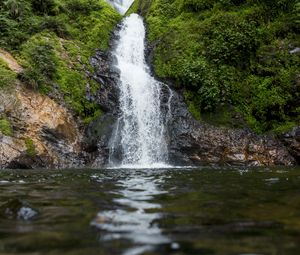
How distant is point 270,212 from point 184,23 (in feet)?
69.3

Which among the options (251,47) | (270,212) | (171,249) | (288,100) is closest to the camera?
(171,249)

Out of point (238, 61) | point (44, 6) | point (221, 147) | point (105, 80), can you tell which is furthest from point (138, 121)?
point (44, 6)

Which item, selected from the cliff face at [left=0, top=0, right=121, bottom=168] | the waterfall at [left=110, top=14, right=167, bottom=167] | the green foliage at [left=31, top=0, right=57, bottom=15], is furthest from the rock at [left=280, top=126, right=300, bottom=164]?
the green foliage at [left=31, top=0, right=57, bottom=15]

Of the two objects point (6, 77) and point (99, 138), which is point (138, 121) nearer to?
point (99, 138)

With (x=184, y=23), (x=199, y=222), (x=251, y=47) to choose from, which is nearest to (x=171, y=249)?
(x=199, y=222)

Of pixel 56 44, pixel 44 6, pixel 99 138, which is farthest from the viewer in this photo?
pixel 44 6

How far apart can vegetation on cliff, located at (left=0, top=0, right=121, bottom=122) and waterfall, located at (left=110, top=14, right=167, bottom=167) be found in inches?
62.5

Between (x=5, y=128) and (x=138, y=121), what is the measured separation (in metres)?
6.39

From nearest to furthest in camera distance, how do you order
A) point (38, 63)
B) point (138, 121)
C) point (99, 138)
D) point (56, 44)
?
point (99, 138), point (38, 63), point (138, 121), point (56, 44)

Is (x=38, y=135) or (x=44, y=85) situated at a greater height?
(x=44, y=85)

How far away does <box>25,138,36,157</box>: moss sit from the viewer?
14945 mm

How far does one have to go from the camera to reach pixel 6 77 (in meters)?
16.2

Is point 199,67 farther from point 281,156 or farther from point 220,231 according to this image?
point 220,231

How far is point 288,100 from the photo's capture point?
19156 mm
